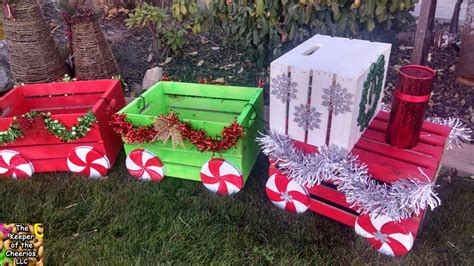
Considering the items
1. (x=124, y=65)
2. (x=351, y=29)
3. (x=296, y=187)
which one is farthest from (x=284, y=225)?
(x=124, y=65)

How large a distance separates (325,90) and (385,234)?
2.12 feet

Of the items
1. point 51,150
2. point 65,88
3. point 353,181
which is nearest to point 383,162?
point 353,181

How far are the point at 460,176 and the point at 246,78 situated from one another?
5.10ft

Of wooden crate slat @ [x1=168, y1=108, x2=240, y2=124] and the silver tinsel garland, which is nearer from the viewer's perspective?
the silver tinsel garland

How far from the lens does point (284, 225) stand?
1.91 meters

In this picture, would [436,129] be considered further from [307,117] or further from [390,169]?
[307,117]

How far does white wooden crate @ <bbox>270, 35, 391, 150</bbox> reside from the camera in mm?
1584

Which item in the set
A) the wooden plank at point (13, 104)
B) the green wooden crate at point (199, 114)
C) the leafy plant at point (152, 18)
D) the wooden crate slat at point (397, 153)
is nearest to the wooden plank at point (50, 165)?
the wooden plank at point (13, 104)

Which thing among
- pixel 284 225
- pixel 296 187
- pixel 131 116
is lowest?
pixel 284 225

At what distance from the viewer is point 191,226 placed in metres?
1.91

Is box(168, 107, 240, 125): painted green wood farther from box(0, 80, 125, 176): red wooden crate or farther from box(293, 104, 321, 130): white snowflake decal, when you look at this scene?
box(293, 104, 321, 130): white snowflake decal

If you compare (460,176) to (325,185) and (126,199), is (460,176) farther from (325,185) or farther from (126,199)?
(126,199)

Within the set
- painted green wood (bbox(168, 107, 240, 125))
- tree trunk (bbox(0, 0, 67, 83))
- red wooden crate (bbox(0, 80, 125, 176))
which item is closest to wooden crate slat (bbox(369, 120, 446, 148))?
painted green wood (bbox(168, 107, 240, 125))

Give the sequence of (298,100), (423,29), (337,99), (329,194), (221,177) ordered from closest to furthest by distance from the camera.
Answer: (337,99), (298,100), (329,194), (423,29), (221,177)
